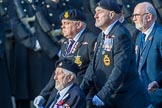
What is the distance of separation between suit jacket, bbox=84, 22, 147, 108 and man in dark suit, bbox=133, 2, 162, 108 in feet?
1.99

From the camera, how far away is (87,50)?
868 cm

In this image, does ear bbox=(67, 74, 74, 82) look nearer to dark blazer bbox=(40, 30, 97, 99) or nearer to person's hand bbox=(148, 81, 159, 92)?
dark blazer bbox=(40, 30, 97, 99)

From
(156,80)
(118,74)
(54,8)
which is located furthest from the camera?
(54,8)

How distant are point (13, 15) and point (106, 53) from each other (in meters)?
4.20

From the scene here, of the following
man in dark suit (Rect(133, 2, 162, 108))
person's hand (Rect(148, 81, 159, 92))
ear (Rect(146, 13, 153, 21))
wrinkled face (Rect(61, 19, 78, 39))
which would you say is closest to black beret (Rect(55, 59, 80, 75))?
wrinkled face (Rect(61, 19, 78, 39))

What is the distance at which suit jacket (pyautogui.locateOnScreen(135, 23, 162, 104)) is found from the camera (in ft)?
28.3

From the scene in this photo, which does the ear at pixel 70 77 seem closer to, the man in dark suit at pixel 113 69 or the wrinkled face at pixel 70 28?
the man in dark suit at pixel 113 69

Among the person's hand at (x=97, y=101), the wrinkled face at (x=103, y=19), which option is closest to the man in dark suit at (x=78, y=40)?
the wrinkled face at (x=103, y=19)

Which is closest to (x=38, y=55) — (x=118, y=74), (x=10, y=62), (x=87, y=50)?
(x=10, y=62)

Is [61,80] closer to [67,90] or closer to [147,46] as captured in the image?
[67,90]

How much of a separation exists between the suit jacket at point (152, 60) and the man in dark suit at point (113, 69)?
1.95 feet

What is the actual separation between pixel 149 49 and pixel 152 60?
135 mm

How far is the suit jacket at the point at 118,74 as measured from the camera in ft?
25.5

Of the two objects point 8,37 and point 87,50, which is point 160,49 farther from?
point 8,37
